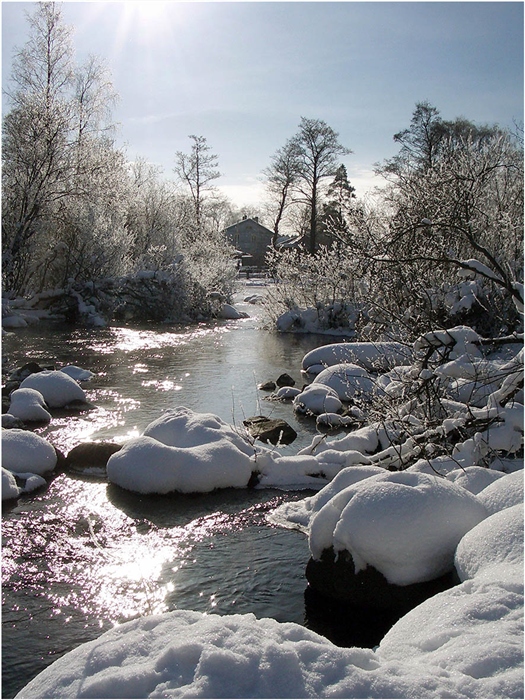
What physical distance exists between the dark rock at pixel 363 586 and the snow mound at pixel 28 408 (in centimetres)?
666

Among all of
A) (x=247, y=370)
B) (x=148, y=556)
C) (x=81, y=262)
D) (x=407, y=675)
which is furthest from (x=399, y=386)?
(x=81, y=262)

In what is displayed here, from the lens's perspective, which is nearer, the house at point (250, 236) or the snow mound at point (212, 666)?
the snow mound at point (212, 666)

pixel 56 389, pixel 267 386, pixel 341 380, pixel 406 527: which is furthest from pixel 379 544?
pixel 267 386

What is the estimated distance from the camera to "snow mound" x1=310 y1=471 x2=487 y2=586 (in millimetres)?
4938

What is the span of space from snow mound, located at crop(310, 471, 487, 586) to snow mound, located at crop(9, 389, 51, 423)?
6749mm

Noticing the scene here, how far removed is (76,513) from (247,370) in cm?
876

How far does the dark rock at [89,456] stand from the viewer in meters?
8.38

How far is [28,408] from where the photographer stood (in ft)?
34.2

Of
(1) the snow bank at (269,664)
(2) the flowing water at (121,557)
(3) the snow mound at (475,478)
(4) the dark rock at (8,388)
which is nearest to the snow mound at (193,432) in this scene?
(2) the flowing water at (121,557)

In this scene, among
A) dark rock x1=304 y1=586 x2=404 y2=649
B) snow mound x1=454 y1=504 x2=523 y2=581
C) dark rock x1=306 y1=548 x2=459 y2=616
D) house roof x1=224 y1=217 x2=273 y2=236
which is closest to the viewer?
snow mound x1=454 y1=504 x2=523 y2=581

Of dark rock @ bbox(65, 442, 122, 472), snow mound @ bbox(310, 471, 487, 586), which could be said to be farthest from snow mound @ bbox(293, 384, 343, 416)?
snow mound @ bbox(310, 471, 487, 586)

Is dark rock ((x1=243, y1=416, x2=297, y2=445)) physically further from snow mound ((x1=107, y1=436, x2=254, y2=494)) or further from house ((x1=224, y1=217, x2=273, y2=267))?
house ((x1=224, y1=217, x2=273, y2=267))

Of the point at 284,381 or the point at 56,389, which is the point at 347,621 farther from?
the point at 284,381

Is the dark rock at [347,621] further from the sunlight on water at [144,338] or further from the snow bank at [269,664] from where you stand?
the sunlight on water at [144,338]
